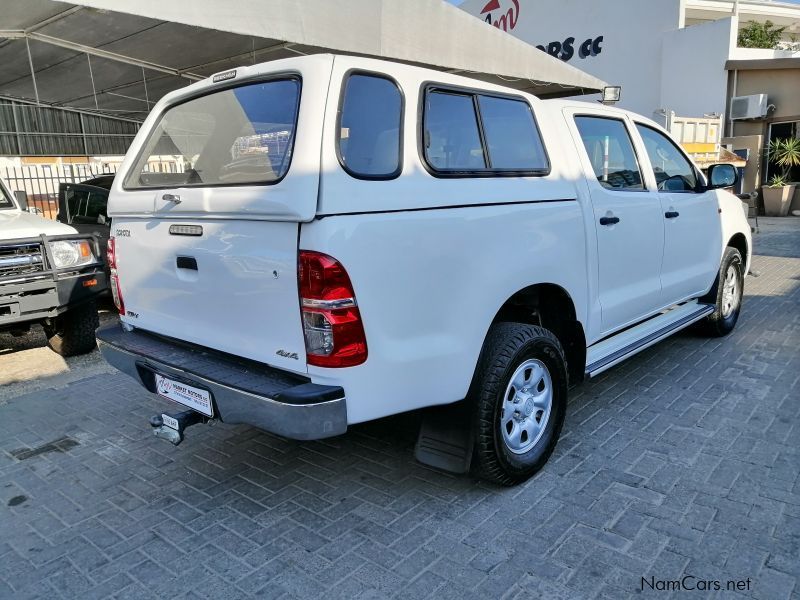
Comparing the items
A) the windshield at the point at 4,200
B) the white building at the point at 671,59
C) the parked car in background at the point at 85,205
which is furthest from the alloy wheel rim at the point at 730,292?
the white building at the point at 671,59

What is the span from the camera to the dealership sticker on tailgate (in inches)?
108

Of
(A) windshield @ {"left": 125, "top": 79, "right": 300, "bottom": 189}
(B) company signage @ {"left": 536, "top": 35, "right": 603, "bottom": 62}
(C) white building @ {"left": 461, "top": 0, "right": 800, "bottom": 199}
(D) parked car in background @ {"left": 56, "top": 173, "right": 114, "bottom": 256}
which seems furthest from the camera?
(B) company signage @ {"left": 536, "top": 35, "right": 603, "bottom": 62}

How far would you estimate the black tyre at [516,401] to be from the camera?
9.46 ft

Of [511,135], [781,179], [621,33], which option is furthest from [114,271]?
[621,33]

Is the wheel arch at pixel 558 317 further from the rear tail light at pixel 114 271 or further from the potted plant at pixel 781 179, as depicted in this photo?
the potted plant at pixel 781 179

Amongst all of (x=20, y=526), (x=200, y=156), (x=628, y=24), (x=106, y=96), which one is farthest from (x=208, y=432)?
(x=628, y=24)

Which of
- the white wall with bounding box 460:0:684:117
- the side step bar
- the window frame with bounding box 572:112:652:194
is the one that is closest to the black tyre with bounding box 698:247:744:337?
the side step bar

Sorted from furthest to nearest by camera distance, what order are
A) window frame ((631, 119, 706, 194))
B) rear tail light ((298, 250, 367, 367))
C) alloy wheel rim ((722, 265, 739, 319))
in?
1. alloy wheel rim ((722, 265, 739, 319))
2. window frame ((631, 119, 706, 194))
3. rear tail light ((298, 250, 367, 367))

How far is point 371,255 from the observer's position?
2.41 meters

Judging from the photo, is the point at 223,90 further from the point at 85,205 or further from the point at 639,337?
the point at 85,205

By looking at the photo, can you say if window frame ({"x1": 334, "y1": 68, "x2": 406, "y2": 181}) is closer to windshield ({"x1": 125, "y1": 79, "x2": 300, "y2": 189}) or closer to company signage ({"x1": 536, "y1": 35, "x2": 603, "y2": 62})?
windshield ({"x1": 125, "y1": 79, "x2": 300, "y2": 189})

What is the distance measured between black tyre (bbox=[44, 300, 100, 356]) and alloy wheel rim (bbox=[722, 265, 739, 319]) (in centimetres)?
579

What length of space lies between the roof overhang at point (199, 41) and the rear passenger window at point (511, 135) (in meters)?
4.48

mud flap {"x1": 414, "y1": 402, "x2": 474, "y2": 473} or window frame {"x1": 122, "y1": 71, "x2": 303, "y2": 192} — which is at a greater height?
window frame {"x1": 122, "y1": 71, "x2": 303, "y2": 192}
